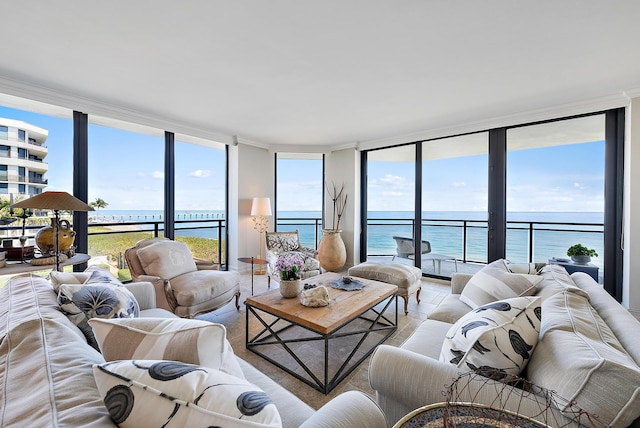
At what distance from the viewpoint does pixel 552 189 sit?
3.91 meters

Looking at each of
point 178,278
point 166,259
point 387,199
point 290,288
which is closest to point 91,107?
point 166,259

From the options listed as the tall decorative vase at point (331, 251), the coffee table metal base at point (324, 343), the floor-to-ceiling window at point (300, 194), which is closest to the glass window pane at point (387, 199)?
the tall decorative vase at point (331, 251)

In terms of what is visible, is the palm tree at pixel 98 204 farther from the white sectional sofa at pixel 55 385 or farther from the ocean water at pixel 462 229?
the white sectional sofa at pixel 55 385

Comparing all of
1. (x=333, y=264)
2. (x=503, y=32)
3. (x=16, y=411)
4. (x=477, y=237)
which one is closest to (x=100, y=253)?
(x=333, y=264)

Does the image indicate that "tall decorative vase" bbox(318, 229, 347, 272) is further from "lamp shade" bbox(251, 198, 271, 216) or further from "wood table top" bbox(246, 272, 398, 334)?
"wood table top" bbox(246, 272, 398, 334)

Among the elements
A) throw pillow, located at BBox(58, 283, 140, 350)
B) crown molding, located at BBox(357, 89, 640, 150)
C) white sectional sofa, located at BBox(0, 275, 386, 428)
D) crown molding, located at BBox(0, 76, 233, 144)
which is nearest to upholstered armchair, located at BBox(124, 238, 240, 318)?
throw pillow, located at BBox(58, 283, 140, 350)

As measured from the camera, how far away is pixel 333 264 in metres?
4.65

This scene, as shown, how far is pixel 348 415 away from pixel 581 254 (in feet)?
12.8

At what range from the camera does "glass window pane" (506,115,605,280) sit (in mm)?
3551

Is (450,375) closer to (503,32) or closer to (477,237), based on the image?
(503,32)

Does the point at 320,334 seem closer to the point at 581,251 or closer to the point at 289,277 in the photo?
the point at 289,277

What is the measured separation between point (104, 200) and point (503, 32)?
4.66m

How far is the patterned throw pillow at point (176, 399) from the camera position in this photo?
56cm

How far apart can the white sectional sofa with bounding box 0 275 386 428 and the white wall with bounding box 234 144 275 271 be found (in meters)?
3.65
